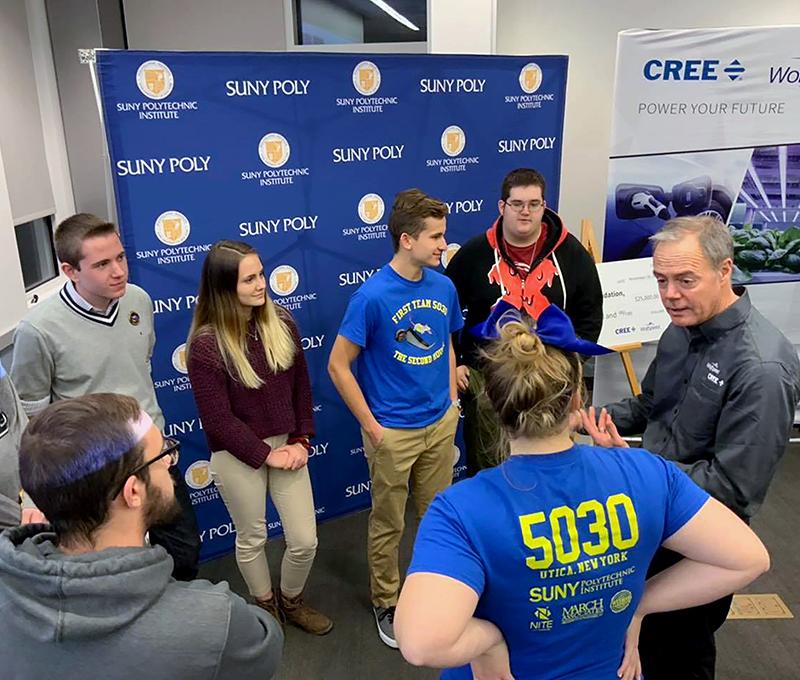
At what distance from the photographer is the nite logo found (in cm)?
344

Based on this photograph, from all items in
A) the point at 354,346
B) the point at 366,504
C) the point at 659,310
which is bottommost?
the point at 366,504

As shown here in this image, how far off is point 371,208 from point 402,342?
90 cm

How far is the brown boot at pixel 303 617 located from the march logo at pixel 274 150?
178cm

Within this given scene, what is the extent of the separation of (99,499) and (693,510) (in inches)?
38.2

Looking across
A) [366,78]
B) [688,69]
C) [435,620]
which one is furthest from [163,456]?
[688,69]

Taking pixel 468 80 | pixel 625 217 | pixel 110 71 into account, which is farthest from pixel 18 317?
pixel 625 217

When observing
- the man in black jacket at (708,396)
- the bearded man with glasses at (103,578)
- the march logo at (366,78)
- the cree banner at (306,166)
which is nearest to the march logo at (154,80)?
the cree banner at (306,166)

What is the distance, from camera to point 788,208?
379 cm

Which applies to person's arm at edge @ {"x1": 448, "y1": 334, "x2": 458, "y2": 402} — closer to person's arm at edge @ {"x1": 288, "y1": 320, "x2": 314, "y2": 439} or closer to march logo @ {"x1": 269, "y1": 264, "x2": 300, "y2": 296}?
person's arm at edge @ {"x1": 288, "y1": 320, "x2": 314, "y2": 439}

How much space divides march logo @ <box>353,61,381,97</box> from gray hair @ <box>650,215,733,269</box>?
5.56 feet

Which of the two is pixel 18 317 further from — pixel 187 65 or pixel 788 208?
pixel 788 208

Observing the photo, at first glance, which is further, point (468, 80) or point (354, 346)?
point (468, 80)

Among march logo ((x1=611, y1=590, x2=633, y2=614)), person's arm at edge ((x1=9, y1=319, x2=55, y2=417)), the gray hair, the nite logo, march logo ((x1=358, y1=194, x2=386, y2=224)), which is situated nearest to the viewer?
march logo ((x1=611, y1=590, x2=633, y2=614))

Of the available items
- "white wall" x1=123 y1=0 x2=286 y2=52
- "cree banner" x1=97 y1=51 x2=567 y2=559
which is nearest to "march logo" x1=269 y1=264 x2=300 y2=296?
"cree banner" x1=97 y1=51 x2=567 y2=559
